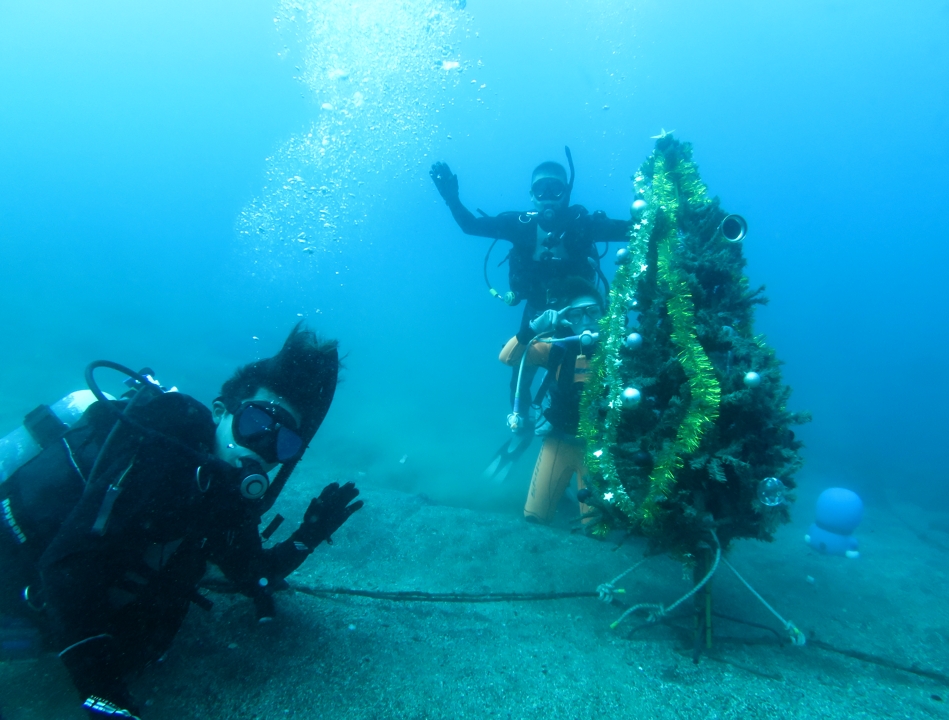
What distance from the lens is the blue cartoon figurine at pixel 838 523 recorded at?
18.1 feet

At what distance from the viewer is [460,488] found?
33.0ft

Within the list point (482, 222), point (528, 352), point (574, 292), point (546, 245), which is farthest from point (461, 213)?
point (528, 352)

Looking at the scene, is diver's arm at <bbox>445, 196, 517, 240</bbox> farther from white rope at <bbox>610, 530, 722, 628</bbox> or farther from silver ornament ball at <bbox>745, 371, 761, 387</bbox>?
white rope at <bbox>610, 530, 722, 628</bbox>

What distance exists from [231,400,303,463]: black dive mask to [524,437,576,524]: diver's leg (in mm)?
3762

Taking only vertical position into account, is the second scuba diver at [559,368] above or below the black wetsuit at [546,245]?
below

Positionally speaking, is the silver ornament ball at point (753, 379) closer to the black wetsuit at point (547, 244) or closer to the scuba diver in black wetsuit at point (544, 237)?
the black wetsuit at point (547, 244)

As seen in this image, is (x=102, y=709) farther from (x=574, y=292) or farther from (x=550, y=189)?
(x=550, y=189)

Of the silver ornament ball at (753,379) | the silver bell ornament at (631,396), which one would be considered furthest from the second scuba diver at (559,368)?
the silver ornament ball at (753,379)

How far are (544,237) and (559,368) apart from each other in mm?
2538

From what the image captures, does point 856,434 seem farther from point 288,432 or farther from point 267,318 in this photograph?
point 267,318

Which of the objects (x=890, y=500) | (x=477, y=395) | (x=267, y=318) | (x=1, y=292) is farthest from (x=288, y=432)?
(x=267, y=318)

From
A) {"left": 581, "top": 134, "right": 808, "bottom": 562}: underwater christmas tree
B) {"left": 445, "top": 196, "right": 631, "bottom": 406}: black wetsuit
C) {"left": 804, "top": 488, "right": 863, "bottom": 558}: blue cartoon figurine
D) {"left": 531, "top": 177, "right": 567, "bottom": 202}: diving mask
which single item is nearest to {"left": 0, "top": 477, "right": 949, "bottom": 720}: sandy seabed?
{"left": 581, "top": 134, "right": 808, "bottom": 562}: underwater christmas tree

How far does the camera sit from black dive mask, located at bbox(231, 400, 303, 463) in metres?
2.46

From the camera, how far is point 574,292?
5.29 m
